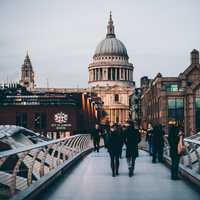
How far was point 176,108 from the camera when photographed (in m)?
65.2

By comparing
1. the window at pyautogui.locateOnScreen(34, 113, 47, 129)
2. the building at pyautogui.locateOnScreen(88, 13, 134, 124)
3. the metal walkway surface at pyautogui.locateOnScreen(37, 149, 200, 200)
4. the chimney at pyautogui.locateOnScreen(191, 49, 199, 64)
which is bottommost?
the metal walkway surface at pyautogui.locateOnScreen(37, 149, 200, 200)

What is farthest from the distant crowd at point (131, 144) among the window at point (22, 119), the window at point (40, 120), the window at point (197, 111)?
the window at point (22, 119)

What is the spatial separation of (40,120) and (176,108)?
19.3 m

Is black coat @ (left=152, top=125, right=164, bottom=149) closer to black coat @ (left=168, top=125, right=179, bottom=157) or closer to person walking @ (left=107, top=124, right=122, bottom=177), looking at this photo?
person walking @ (left=107, top=124, right=122, bottom=177)

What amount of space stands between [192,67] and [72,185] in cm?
5570

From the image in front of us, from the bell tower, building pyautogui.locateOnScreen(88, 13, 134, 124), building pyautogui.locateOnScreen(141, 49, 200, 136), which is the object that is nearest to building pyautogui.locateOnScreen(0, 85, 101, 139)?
building pyautogui.locateOnScreen(141, 49, 200, 136)

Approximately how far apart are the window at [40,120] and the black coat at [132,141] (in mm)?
56381

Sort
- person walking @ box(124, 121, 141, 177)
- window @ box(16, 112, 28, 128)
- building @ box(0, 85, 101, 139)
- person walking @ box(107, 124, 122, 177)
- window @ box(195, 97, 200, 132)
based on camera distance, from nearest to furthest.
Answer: person walking @ box(124, 121, 141, 177)
person walking @ box(107, 124, 122, 177)
window @ box(195, 97, 200, 132)
building @ box(0, 85, 101, 139)
window @ box(16, 112, 28, 128)

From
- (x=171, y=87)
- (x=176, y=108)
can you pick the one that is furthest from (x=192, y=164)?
(x=171, y=87)

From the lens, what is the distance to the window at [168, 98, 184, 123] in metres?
64.9

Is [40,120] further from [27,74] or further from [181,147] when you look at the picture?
[27,74]

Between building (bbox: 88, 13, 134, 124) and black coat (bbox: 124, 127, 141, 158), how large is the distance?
561ft

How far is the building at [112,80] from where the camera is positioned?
7446 inches

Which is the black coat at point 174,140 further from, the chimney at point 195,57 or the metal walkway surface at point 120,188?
the chimney at point 195,57
